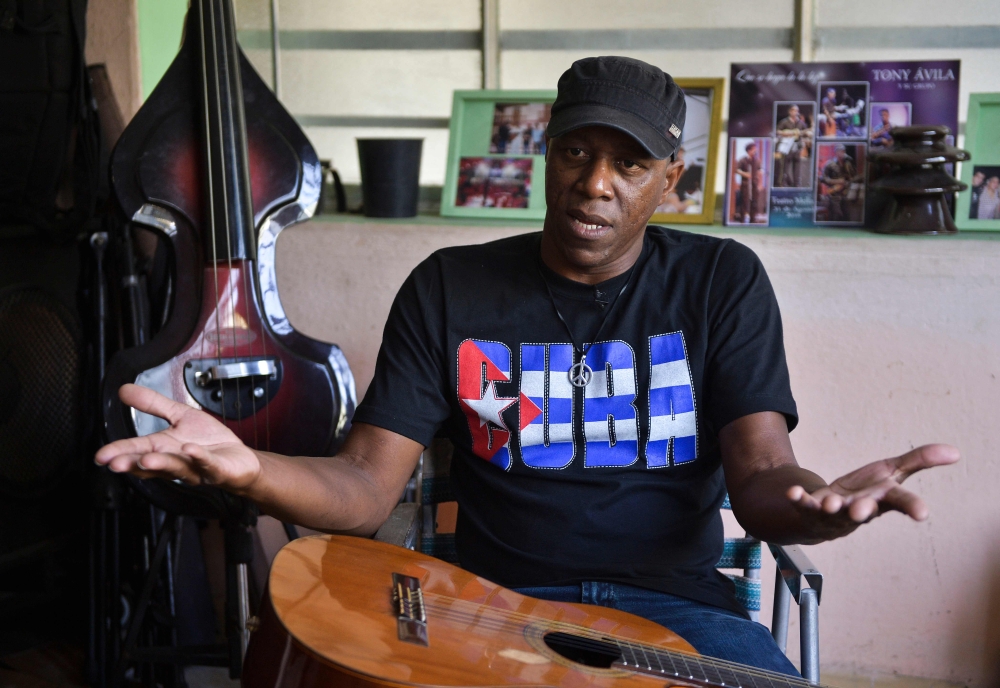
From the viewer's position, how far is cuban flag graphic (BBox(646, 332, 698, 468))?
1.54 meters

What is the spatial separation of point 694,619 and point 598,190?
685mm

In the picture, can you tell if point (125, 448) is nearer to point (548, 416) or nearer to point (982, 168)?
point (548, 416)

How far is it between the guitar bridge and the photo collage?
1279mm

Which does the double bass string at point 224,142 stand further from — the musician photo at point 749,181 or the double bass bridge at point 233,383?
the musician photo at point 749,181

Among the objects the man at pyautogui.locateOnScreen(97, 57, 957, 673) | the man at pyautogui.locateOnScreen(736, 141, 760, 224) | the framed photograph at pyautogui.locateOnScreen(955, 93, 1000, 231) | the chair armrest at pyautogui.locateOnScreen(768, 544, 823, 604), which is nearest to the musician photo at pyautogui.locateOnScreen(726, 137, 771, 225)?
the man at pyautogui.locateOnScreen(736, 141, 760, 224)

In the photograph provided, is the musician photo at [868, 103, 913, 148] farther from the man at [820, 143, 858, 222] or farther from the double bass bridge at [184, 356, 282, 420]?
the double bass bridge at [184, 356, 282, 420]

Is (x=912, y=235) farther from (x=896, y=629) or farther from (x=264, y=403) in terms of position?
(x=264, y=403)

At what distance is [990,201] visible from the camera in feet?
7.04

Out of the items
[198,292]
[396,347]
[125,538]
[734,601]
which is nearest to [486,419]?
[396,347]

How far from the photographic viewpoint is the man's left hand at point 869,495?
3.38ft

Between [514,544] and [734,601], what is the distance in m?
0.37

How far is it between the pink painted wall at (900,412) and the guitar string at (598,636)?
1.11m

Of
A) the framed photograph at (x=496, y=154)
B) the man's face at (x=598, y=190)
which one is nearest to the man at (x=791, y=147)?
the framed photograph at (x=496, y=154)

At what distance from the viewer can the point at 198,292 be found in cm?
186
